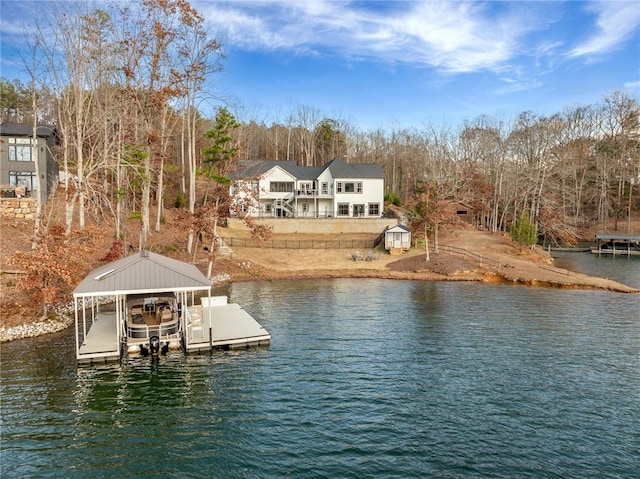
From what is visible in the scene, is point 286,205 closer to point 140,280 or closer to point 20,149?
point 20,149

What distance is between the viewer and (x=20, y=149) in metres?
43.9

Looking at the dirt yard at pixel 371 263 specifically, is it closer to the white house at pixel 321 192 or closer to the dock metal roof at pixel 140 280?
the white house at pixel 321 192

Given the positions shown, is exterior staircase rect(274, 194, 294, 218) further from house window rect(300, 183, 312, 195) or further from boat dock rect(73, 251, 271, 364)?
boat dock rect(73, 251, 271, 364)

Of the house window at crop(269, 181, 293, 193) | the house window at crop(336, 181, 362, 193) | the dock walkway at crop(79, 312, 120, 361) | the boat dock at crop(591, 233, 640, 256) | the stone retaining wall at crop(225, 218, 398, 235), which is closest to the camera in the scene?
the dock walkway at crop(79, 312, 120, 361)

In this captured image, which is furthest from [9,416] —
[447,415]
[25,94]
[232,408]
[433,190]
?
[25,94]

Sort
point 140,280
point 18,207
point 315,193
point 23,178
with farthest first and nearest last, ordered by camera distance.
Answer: point 315,193
point 23,178
point 18,207
point 140,280

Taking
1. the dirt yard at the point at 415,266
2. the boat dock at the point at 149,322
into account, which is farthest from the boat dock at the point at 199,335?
the dirt yard at the point at 415,266

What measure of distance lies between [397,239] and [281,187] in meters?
21.5

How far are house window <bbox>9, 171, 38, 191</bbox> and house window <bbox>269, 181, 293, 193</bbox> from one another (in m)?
27.6

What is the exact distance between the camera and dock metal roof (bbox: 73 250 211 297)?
18816 millimetres

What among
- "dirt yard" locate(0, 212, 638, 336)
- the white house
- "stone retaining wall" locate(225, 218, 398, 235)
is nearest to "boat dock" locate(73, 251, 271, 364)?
"dirt yard" locate(0, 212, 638, 336)

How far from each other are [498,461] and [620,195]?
248ft

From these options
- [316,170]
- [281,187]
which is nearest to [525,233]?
[316,170]

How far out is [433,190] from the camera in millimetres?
47844
